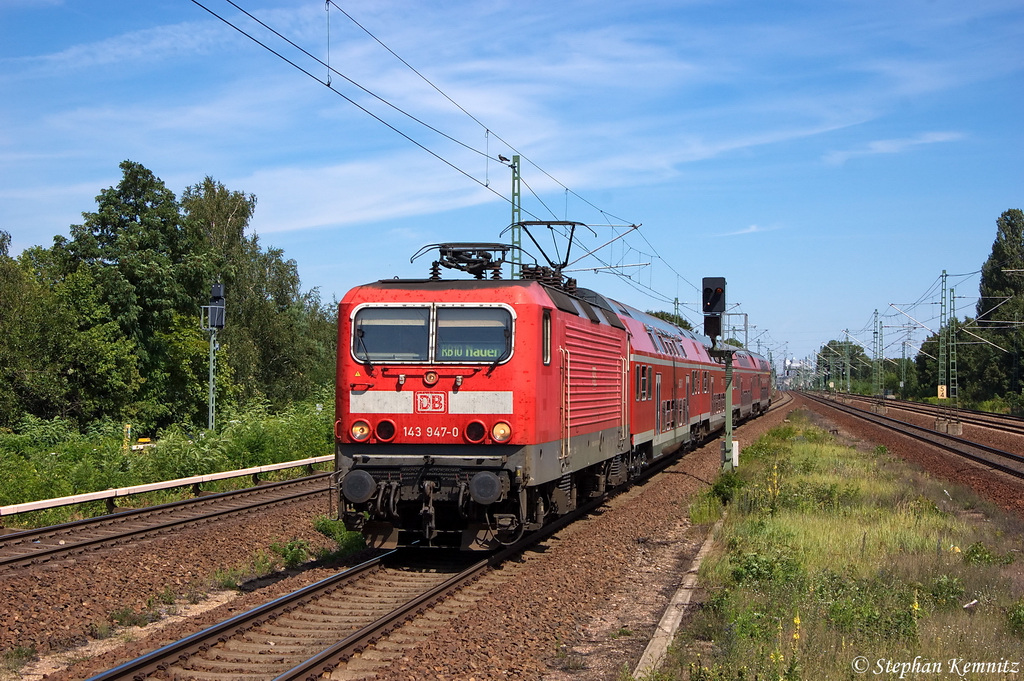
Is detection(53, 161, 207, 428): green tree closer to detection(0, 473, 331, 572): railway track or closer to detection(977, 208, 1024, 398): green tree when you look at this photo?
detection(0, 473, 331, 572): railway track

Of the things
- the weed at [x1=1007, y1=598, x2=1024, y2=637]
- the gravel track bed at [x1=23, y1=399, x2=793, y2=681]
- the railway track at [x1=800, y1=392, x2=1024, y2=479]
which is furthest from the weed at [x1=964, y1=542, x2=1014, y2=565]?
the railway track at [x1=800, y1=392, x2=1024, y2=479]

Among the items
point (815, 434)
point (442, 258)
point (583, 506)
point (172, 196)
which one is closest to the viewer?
point (442, 258)

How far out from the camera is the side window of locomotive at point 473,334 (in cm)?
1096

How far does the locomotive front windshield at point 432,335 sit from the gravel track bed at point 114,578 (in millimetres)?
3430

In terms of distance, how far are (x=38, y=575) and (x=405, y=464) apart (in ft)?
14.3

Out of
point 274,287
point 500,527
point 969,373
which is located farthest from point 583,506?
point 969,373

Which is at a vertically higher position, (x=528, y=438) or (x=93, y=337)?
(x=93, y=337)

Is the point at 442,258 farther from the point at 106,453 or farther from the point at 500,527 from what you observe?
the point at 106,453

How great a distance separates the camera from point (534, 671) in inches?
295

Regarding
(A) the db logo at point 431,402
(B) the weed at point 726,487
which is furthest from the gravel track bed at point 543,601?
(A) the db logo at point 431,402

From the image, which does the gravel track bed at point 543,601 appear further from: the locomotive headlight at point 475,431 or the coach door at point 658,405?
the coach door at point 658,405

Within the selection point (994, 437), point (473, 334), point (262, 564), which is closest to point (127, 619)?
point (262, 564)

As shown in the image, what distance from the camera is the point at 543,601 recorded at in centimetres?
978

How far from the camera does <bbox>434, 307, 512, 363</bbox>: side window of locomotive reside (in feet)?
36.0
